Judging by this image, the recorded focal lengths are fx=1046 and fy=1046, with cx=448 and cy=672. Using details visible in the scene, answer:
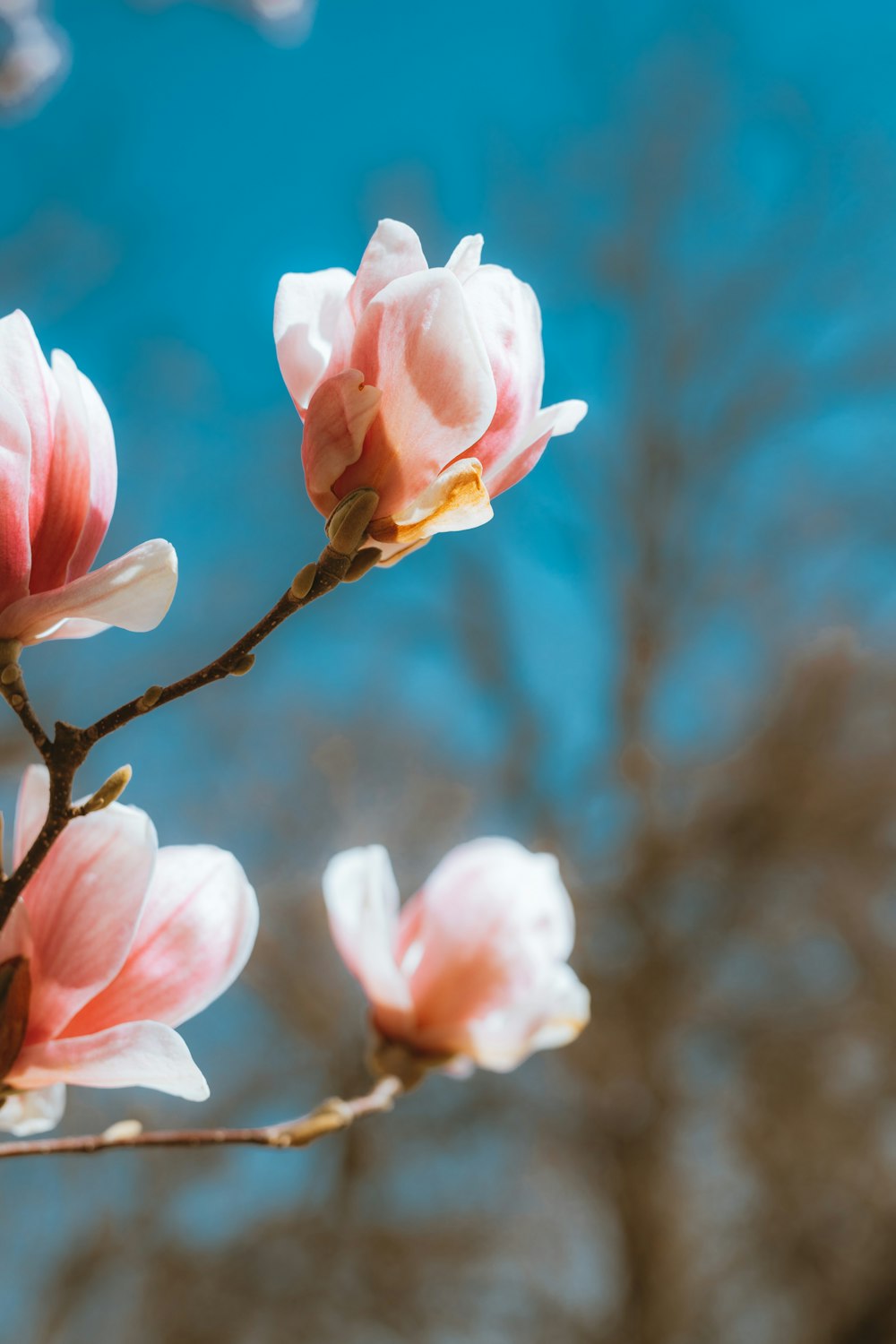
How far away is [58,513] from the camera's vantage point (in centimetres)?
18

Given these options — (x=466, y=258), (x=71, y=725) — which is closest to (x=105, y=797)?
(x=71, y=725)

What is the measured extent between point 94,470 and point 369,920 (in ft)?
0.53

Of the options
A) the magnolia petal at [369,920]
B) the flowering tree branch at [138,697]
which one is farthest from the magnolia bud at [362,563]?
the magnolia petal at [369,920]

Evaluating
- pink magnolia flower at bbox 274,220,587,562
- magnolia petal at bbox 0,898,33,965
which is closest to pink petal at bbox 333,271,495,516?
pink magnolia flower at bbox 274,220,587,562

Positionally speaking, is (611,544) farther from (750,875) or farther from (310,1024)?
(310,1024)

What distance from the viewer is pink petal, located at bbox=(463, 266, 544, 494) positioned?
0.20 m

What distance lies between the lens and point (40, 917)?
21cm

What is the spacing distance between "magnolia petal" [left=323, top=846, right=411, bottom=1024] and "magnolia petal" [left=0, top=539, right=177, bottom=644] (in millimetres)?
143

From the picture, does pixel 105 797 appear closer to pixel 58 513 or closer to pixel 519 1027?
pixel 58 513

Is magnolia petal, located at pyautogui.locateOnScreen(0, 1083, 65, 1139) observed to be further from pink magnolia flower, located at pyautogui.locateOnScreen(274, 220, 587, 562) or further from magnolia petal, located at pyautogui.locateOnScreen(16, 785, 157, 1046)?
pink magnolia flower, located at pyautogui.locateOnScreen(274, 220, 587, 562)

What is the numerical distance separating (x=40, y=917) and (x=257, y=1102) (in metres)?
2.35

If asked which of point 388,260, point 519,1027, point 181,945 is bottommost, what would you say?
point 519,1027

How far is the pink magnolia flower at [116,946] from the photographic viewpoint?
0.19 meters

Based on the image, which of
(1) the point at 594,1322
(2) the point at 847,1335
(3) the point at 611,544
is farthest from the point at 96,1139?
(3) the point at 611,544
